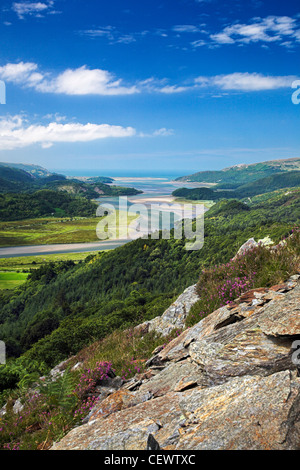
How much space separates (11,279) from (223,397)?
308 feet

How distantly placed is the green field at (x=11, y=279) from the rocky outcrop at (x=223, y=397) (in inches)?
3317

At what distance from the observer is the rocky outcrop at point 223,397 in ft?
9.78

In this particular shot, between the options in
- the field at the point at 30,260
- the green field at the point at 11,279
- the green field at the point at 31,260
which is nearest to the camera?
the green field at the point at 11,279

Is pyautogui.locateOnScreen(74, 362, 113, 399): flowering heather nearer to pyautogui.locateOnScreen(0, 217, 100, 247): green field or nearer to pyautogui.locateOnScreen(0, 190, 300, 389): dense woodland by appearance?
pyautogui.locateOnScreen(0, 190, 300, 389): dense woodland

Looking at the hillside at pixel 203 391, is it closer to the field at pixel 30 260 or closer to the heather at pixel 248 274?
the heather at pixel 248 274

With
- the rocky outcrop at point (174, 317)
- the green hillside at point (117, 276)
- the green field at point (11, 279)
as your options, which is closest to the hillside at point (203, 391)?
the rocky outcrop at point (174, 317)

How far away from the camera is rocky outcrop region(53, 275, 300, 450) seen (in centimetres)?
298

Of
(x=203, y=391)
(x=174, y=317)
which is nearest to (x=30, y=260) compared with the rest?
(x=174, y=317)

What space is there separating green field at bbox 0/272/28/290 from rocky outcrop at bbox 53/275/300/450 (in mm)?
84259

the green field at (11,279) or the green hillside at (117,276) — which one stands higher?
the green hillside at (117,276)

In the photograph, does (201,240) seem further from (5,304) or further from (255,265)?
(255,265)

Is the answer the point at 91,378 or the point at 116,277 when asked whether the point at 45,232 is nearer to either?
the point at 116,277

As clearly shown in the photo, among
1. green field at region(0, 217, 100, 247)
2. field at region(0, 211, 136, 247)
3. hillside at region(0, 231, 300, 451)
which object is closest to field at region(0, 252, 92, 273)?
field at region(0, 211, 136, 247)
